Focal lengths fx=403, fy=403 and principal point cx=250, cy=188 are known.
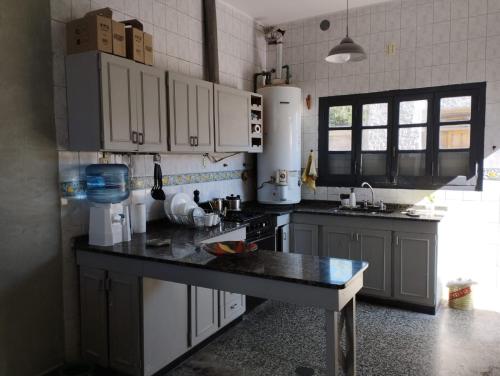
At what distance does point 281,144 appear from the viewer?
179 inches

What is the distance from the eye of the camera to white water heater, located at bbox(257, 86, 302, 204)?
4504 millimetres

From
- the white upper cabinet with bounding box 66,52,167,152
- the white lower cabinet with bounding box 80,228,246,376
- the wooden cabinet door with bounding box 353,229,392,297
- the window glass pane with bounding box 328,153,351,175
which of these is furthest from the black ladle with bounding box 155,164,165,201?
the window glass pane with bounding box 328,153,351,175

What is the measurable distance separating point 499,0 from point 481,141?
133 centimetres

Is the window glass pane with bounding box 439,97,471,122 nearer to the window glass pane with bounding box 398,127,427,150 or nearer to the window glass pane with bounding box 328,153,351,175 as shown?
the window glass pane with bounding box 398,127,427,150

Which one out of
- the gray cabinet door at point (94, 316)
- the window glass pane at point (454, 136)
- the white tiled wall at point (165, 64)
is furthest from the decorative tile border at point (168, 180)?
the window glass pane at point (454, 136)

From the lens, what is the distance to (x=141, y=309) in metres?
2.53

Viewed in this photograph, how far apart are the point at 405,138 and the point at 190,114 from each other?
7.91ft

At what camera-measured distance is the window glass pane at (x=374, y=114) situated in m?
4.47

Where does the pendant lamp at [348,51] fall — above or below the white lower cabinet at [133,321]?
above

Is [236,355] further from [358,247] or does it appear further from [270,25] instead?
[270,25]

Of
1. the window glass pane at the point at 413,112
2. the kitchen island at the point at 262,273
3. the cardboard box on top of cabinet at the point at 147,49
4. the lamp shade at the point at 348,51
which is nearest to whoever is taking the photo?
the kitchen island at the point at 262,273

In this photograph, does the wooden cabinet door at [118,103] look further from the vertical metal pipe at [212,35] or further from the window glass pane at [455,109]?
the window glass pane at [455,109]

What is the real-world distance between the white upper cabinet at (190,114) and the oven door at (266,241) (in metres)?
0.95

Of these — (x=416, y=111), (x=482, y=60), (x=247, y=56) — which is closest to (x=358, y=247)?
(x=416, y=111)
